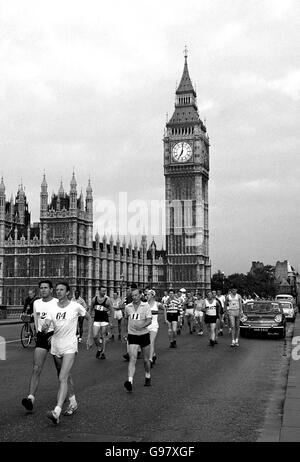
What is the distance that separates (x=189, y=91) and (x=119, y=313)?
380 feet

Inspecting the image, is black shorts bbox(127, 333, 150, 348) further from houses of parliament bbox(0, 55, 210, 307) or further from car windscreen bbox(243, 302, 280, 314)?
houses of parliament bbox(0, 55, 210, 307)

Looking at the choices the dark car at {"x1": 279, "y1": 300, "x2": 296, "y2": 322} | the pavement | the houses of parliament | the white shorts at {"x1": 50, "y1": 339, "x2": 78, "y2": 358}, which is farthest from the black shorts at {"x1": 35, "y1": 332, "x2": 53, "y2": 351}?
the houses of parliament

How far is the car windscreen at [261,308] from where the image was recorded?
2245 centimetres

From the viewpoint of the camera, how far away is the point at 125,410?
8.55 m

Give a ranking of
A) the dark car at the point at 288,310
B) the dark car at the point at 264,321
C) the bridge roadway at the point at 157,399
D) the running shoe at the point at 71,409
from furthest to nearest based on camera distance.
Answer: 1. the dark car at the point at 288,310
2. the dark car at the point at 264,321
3. the running shoe at the point at 71,409
4. the bridge roadway at the point at 157,399

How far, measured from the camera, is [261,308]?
2297 cm

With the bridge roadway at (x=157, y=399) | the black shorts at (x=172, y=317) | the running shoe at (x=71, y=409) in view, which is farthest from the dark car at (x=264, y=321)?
the running shoe at (x=71, y=409)

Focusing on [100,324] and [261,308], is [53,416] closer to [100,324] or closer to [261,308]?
[100,324]

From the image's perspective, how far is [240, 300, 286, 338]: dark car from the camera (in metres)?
21.7

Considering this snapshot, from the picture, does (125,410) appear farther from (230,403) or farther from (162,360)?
(162,360)

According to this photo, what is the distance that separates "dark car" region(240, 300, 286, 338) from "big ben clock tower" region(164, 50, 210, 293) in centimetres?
9886

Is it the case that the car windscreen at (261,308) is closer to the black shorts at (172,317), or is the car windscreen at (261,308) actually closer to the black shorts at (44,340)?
the black shorts at (172,317)

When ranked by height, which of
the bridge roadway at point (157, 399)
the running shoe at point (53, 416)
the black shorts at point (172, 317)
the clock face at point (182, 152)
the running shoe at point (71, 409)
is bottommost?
the bridge roadway at point (157, 399)
